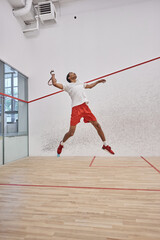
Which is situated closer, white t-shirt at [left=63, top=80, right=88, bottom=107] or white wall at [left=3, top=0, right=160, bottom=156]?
white t-shirt at [left=63, top=80, right=88, bottom=107]

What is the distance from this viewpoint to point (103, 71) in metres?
3.33

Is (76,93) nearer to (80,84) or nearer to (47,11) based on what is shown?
(80,84)

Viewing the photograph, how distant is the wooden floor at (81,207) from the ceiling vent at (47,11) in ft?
9.49

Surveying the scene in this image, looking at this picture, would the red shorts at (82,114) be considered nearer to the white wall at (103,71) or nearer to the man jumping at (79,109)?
the man jumping at (79,109)

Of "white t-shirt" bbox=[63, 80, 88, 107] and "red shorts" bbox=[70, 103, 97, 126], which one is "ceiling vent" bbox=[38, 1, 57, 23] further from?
"red shorts" bbox=[70, 103, 97, 126]

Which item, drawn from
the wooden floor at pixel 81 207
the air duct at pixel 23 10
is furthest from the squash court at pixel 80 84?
the wooden floor at pixel 81 207

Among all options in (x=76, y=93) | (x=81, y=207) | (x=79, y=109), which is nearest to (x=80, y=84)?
(x=76, y=93)

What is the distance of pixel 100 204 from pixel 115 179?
2.06ft

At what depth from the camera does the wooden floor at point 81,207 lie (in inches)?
32.4

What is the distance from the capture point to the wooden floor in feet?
2.70

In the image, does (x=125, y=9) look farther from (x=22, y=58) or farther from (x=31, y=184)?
(x=31, y=184)

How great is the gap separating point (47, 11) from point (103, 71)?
4.96 ft

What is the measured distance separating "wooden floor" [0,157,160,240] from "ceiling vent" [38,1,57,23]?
114 inches

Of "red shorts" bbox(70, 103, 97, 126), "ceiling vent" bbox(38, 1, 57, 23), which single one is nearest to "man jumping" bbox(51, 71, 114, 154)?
"red shorts" bbox(70, 103, 97, 126)
